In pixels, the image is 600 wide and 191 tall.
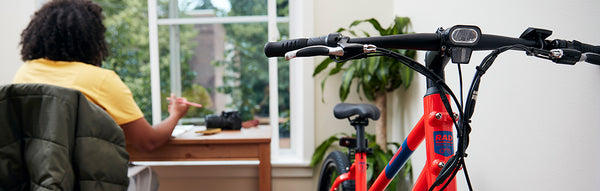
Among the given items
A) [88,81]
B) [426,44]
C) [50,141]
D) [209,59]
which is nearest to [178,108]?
[88,81]

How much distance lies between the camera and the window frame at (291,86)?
6.85 feet

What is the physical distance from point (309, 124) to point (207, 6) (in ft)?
3.27

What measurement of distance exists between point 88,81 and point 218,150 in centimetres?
59

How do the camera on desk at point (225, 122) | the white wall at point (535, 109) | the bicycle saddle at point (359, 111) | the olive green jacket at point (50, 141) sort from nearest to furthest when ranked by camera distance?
the white wall at point (535, 109)
the olive green jacket at point (50, 141)
the bicycle saddle at point (359, 111)
the camera on desk at point (225, 122)

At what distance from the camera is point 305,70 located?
206 centimetres

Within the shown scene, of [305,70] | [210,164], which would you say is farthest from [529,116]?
[210,164]

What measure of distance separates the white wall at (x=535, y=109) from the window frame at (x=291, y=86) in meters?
1.06

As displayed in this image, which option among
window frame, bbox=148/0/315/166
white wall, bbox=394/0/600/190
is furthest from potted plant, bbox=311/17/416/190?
white wall, bbox=394/0/600/190

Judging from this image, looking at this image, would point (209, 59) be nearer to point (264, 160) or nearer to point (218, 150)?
point (218, 150)

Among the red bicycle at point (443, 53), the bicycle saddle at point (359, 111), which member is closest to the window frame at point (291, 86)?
the bicycle saddle at point (359, 111)

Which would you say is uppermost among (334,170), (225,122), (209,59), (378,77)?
(209,59)

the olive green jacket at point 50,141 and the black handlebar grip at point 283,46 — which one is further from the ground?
the black handlebar grip at point 283,46

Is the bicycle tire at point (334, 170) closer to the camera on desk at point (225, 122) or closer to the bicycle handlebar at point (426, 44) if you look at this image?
the camera on desk at point (225, 122)

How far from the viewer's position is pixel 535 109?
799 millimetres
